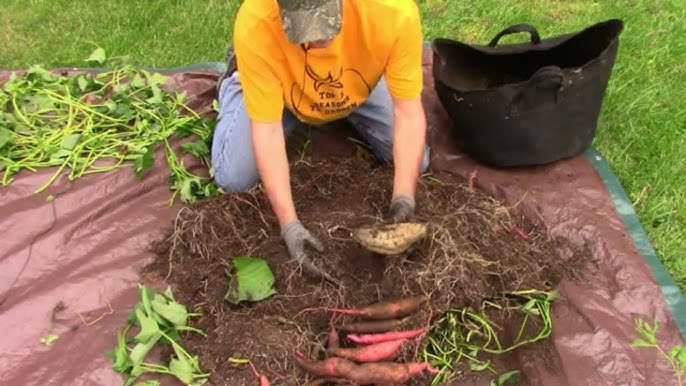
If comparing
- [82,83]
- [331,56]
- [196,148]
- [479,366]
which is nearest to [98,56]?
[82,83]

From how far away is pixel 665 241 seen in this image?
244cm

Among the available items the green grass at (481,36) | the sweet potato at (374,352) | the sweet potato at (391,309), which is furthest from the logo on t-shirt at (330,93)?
the green grass at (481,36)

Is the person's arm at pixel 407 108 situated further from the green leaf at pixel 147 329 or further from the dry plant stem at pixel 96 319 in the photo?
the dry plant stem at pixel 96 319

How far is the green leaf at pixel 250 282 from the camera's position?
2.14 metres

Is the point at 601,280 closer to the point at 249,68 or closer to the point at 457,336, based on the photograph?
the point at 457,336

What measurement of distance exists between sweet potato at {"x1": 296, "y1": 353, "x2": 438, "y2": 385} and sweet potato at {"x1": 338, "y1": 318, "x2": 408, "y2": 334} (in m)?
0.11

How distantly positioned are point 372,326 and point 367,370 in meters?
0.15

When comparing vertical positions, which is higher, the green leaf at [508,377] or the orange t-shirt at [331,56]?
the orange t-shirt at [331,56]

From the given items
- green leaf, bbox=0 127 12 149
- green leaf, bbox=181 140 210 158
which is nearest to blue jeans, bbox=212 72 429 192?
green leaf, bbox=181 140 210 158

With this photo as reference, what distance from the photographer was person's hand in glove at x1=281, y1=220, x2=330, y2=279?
2.16 meters

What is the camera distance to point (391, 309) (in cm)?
204

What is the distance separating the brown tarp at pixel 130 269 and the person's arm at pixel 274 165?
1.63ft

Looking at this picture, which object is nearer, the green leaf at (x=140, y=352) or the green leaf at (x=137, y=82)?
the green leaf at (x=140, y=352)

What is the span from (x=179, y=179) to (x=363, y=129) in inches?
28.0
